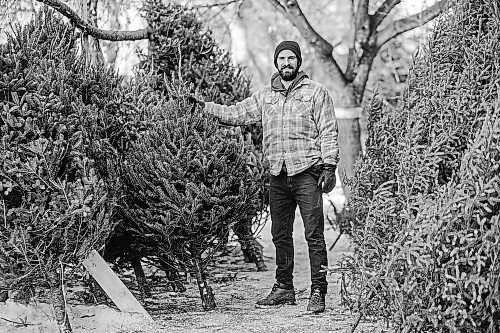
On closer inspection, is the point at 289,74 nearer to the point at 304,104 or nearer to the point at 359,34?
the point at 304,104

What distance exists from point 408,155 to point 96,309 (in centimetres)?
288

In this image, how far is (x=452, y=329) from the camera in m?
3.88

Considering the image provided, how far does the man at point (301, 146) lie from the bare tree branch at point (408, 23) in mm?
5050

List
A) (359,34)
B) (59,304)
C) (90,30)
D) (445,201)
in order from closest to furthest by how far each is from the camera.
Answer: (445,201) < (59,304) < (90,30) < (359,34)

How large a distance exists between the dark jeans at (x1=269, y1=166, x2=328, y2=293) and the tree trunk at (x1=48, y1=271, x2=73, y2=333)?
1.84 metres

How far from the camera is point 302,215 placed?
5887mm

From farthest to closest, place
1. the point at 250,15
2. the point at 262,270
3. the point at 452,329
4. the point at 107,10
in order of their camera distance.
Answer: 1. the point at 250,15
2. the point at 107,10
3. the point at 262,270
4. the point at 452,329

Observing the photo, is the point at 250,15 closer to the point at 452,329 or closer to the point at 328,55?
the point at 328,55

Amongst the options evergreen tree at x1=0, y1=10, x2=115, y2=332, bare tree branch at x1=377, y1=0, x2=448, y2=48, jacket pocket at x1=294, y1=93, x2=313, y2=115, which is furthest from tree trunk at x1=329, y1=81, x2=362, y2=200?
evergreen tree at x1=0, y1=10, x2=115, y2=332

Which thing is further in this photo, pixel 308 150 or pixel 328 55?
pixel 328 55

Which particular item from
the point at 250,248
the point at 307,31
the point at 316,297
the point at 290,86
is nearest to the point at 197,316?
the point at 316,297

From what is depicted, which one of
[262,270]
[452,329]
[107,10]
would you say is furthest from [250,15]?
[452,329]

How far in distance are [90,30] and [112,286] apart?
242 cm

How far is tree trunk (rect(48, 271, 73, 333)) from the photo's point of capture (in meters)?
5.08
